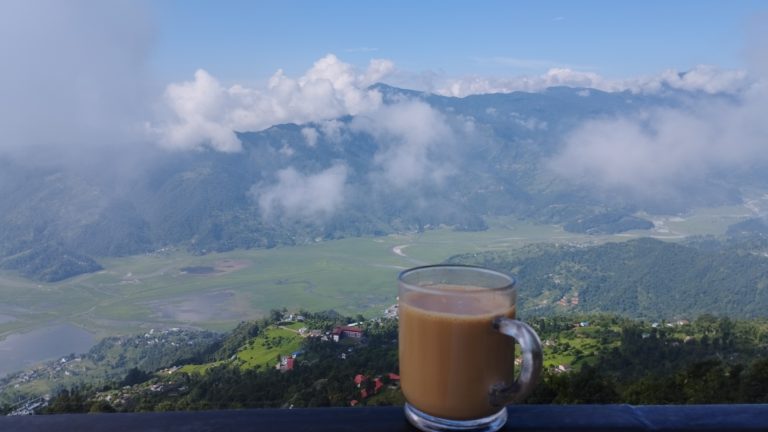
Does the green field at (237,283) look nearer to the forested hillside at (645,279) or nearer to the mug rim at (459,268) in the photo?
the forested hillside at (645,279)

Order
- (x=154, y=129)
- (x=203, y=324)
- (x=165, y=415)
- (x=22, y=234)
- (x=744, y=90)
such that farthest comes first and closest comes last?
(x=744, y=90) → (x=154, y=129) → (x=22, y=234) → (x=203, y=324) → (x=165, y=415)

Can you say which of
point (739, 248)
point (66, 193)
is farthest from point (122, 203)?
point (739, 248)

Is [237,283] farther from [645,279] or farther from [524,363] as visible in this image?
[524,363]

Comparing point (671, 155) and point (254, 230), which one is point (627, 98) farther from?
point (254, 230)

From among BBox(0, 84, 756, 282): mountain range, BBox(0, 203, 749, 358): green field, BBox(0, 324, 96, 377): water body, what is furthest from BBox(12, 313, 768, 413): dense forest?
BBox(0, 84, 756, 282): mountain range

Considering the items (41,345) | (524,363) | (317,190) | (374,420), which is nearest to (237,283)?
(41,345)

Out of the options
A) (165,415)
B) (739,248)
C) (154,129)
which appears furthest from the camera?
(154,129)

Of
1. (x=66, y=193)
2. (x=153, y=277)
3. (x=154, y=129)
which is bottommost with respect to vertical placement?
(x=153, y=277)
